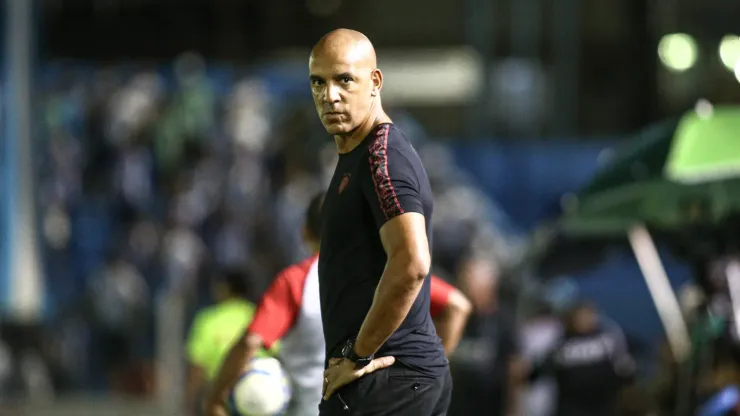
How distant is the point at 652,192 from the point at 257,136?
8.33m

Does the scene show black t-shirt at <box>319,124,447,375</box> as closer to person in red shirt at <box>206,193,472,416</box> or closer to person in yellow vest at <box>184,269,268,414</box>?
person in red shirt at <box>206,193,472,416</box>

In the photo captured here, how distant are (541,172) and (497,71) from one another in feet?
5.92

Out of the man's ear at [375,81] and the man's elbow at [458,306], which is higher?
the man's ear at [375,81]

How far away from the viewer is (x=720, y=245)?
35.5 ft

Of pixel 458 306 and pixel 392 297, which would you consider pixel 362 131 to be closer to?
pixel 392 297

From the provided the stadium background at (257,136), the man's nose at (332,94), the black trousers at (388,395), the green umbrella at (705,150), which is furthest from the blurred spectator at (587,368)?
the man's nose at (332,94)

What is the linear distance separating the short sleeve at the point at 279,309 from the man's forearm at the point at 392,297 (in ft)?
6.03

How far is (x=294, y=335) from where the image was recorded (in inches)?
241

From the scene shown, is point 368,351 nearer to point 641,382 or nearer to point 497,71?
point 641,382

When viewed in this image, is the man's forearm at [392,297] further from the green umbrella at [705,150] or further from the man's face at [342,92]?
the green umbrella at [705,150]

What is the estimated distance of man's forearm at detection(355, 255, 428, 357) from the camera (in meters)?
4.04

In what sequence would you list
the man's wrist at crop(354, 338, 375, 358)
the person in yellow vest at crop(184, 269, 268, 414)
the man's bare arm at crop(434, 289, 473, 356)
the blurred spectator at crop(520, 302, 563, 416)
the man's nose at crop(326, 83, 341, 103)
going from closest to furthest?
the man's wrist at crop(354, 338, 375, 358) → the man's nose at crop(326, 83, 341, 103) → the man's bare arm at crop(434, 289, 473, 356) → the person in yellow vest at crop(184, 269, 268, 414) → the blurred spectator at crop(520, 302, 563, 416)

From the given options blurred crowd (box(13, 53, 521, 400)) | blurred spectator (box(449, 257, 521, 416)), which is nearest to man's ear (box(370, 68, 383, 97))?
blurred spectator (box(449, 257, 521, 416))

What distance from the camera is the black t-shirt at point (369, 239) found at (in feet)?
13.7
